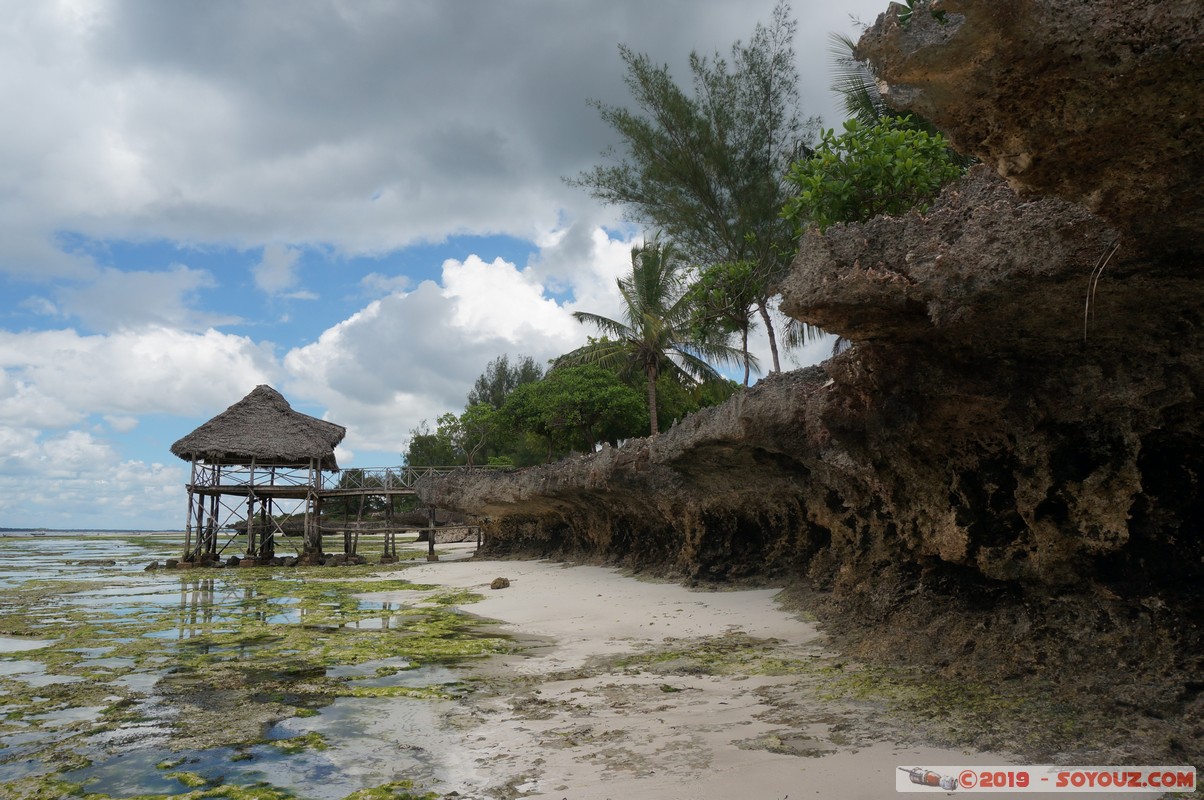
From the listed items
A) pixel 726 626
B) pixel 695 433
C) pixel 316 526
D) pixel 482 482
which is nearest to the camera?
pixel 726 626

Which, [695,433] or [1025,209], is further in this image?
[695,433]

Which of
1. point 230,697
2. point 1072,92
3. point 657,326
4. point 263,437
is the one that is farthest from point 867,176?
point 263,437

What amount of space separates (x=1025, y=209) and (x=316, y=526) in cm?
2506

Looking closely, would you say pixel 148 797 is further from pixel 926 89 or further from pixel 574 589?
pixel 574 589

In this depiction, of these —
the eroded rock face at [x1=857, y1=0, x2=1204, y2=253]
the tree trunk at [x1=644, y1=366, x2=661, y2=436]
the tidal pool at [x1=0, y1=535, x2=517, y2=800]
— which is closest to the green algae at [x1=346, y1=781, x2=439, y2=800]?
the tidal pool at [x1=0, y1=535, x2=517, y2=800]

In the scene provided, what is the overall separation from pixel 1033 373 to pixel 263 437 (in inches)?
989

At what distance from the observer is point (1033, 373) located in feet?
17.1

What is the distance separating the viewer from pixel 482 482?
22.2 metres

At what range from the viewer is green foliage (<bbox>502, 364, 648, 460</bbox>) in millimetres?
26844

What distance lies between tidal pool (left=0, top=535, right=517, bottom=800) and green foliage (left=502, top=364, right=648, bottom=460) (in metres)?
14.2

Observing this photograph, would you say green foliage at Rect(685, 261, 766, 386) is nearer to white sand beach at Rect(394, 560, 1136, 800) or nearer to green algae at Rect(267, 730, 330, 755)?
white sand beach at Rect(394, 560, 1136, 800)

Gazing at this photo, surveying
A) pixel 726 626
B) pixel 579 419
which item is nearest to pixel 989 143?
pixel 726 626

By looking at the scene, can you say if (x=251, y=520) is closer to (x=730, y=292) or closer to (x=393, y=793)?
(x=730, y=292)

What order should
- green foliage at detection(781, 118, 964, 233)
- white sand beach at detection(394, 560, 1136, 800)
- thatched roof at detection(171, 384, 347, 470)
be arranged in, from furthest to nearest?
thatched roof at detection(171, 384, 347, 470), green foliage at detection(781, 118, 964, 233), white sand beach at detection(394, 560, 1136, 800)
